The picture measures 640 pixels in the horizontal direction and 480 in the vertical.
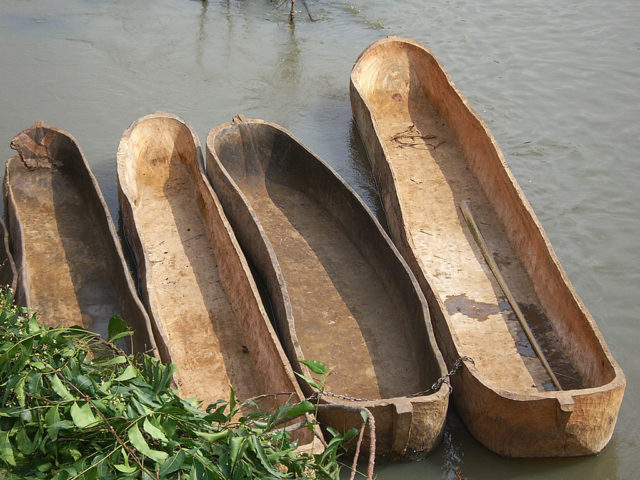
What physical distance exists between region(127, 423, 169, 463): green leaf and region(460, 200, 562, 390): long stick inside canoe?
10.2 feet

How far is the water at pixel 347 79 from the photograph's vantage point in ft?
23.0

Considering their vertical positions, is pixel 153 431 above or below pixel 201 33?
below

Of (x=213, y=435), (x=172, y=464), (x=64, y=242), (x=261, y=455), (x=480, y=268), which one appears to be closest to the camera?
(x=172, y=464)

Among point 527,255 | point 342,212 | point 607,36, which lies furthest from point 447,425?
point 607,36

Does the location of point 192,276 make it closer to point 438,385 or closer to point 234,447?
point 438,385

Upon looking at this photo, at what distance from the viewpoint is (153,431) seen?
106 inches

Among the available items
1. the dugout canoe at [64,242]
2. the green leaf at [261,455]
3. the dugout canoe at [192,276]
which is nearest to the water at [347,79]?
the dugout canoe at [64,242]

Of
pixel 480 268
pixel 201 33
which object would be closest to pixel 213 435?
pixel 480 268

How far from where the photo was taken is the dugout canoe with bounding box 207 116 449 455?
435cm

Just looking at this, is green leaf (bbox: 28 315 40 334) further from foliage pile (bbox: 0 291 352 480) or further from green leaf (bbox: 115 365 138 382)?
green leaf (bbox: 115 365 138 382)

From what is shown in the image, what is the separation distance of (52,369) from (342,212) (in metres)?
3.65

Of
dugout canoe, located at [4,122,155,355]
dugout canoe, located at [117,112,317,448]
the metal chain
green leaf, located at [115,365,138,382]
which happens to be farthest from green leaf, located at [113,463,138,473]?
the metal chain

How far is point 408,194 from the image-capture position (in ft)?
22.4

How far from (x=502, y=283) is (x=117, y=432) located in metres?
3.73
